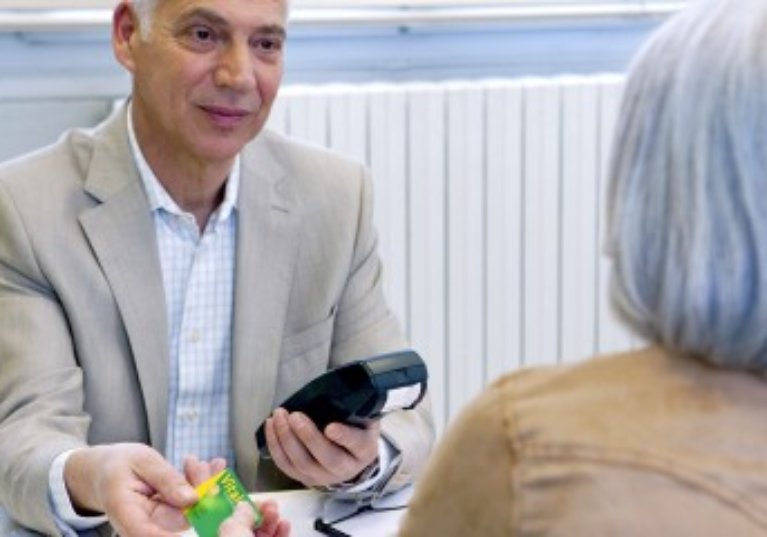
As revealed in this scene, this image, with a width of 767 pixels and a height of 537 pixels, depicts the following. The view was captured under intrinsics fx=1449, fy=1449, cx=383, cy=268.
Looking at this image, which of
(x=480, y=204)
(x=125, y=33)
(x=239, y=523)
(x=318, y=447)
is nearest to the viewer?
(x=239, y=523)

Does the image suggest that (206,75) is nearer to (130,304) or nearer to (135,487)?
(130,304)

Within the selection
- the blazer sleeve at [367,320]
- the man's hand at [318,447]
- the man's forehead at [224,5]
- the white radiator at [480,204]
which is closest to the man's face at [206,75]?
the man's forehead at [224,5]

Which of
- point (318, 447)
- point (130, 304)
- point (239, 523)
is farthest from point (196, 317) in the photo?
point (239, 523)

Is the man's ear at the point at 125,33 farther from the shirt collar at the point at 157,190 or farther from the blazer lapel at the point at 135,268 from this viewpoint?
the blazer lapel at the point at 135,268

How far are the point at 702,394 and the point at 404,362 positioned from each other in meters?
0.74

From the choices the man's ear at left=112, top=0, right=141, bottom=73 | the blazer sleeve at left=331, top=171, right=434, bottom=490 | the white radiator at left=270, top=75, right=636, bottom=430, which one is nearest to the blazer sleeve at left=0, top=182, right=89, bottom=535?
the man's ear at left=112, top=0, right=141, bottom=73

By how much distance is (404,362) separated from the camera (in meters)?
1.67

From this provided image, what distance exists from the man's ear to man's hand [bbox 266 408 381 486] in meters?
0.63

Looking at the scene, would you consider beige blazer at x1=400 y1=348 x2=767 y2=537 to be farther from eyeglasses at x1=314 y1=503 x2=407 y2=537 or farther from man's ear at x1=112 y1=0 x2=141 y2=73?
man's ear at x1=112 y1=0 x2=141 y2=73

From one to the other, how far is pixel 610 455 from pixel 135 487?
2.79 feet

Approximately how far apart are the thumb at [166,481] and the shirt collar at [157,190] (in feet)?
1.55

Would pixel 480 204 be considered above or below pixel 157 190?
below

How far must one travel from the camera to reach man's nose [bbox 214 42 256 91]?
2.03 metres

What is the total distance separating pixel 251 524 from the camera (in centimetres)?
154
